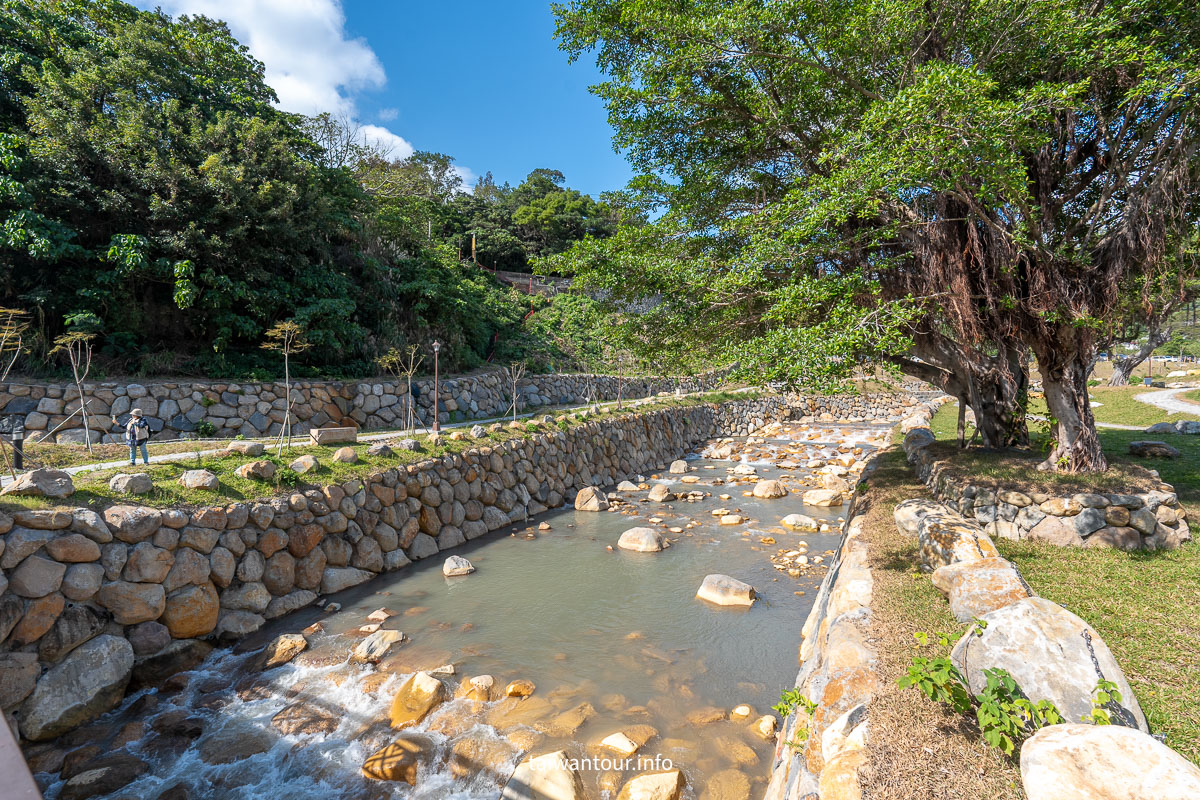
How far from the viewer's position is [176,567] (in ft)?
22.2

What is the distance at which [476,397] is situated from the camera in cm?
1859

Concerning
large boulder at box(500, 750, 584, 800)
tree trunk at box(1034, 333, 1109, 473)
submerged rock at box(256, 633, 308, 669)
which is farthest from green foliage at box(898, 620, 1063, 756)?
submerged rock at box(256, 633, 308, 669)

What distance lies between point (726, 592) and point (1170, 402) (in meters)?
23.7

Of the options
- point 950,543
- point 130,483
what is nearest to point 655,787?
point 950,543

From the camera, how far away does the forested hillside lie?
11.6m

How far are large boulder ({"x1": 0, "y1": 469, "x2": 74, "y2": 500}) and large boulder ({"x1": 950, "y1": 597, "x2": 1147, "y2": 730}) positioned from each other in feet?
30.3

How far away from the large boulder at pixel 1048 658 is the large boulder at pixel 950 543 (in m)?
1.70

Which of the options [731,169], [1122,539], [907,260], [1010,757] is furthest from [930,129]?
[1010,757]

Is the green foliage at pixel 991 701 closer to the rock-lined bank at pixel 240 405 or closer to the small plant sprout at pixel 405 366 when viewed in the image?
the rock-lined bank at pixel 240 405

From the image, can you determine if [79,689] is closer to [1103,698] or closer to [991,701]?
[991,701]

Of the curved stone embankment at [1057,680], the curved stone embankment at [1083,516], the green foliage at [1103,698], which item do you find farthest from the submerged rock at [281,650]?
the curved stone embankment at [1083,516]

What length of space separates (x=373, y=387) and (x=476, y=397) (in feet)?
13.3

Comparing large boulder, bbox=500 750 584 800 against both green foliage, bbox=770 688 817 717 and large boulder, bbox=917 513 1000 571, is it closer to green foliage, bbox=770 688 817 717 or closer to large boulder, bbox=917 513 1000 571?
green foliage, bbox=770 688 817 717

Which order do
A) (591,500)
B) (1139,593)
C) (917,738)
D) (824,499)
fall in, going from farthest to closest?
(591,500)
(824,499)
(1139,593)
(917,738)
